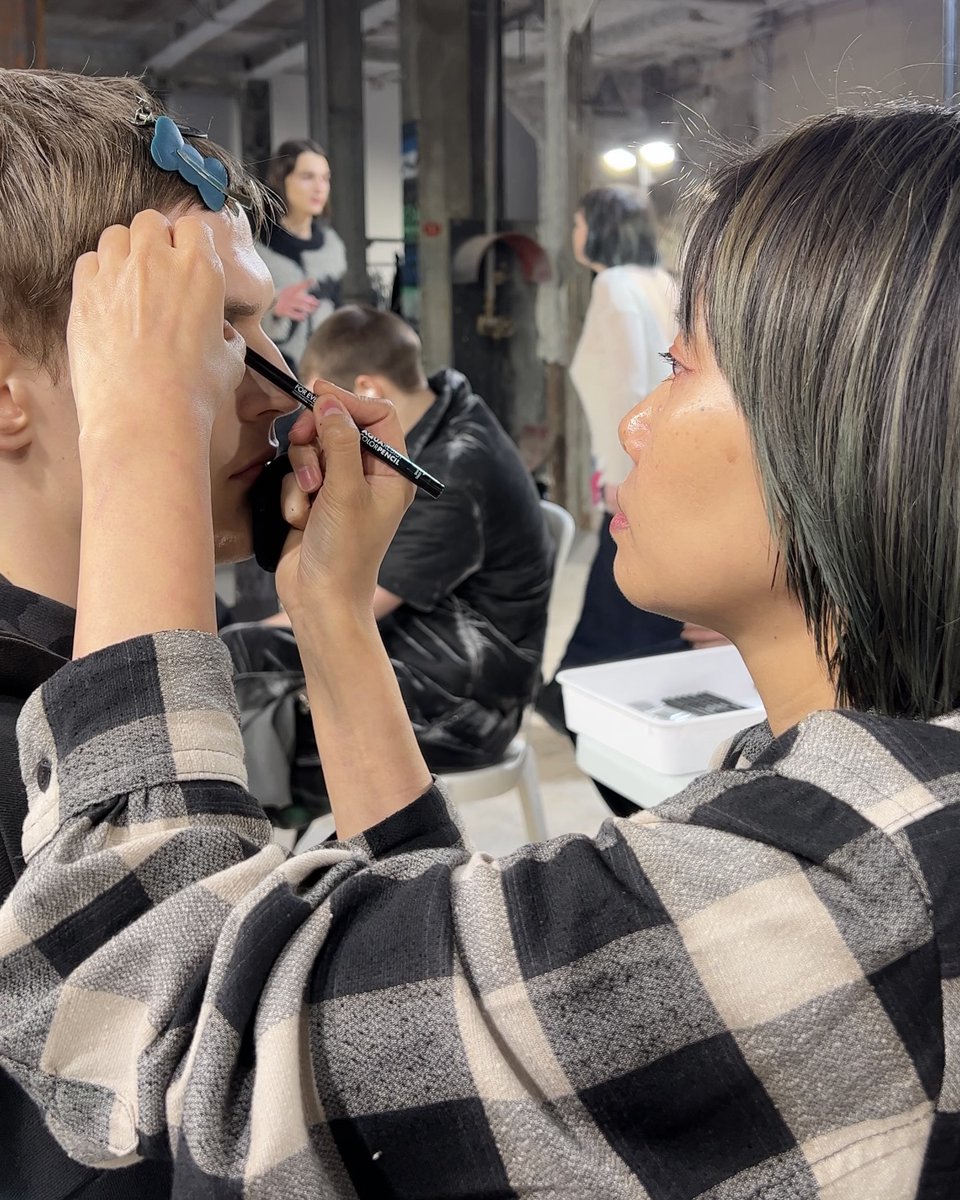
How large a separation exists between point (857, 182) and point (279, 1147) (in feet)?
2.00

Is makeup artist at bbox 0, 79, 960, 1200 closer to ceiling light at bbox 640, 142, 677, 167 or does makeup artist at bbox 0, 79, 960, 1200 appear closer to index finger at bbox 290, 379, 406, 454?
index finger at bbox 290, 379, 406, 454

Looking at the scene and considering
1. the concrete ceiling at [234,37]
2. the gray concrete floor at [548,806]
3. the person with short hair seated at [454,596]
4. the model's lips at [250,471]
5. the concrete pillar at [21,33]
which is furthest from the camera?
the concrete ceiling at [234,37]

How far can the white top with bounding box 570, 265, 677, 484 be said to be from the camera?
3184 millimetres

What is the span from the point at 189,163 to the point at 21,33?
1822mm

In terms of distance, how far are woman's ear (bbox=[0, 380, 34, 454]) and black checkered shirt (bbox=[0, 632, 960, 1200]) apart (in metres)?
0.41

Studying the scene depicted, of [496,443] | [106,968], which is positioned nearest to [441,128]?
[496,443]

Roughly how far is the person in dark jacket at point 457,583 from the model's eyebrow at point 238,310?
1119mm

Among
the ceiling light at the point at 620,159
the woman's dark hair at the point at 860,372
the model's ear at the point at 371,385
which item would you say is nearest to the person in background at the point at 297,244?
the ceiling light at the point at 620,159

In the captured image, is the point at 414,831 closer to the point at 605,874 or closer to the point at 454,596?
the point at 605,874

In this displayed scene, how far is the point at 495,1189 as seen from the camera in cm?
54

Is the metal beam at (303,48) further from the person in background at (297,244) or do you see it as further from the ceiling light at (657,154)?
the ceiling light at (657,154)

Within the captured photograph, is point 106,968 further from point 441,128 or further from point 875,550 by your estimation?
point 441,128

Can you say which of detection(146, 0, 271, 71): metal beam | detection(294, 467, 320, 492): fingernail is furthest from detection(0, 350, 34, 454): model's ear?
detection(146, 0, 271, 71): metal beam

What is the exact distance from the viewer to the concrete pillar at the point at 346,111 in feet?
12.1
